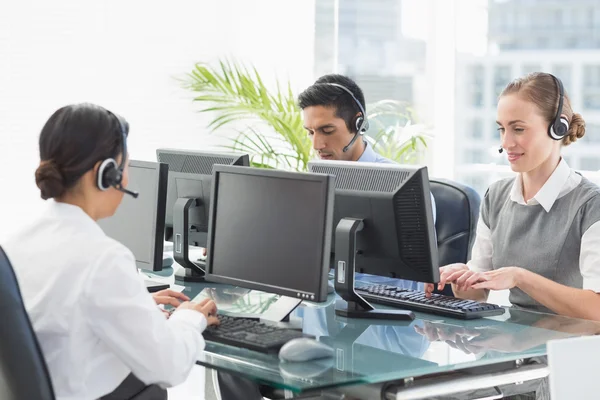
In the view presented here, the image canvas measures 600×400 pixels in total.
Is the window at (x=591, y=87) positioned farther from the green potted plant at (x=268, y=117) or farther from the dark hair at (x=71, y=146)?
Answer: the dark hair at (x=71, y=146)

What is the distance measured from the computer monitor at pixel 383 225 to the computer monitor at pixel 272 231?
0.22 m

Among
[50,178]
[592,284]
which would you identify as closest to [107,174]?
[50,178]

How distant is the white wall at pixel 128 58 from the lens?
462cm

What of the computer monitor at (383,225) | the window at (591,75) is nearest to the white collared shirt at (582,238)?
the computer monitor at (383,225)

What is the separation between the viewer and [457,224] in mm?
3326

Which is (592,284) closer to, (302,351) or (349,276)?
(349,276)

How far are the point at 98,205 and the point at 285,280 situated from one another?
1.94ft

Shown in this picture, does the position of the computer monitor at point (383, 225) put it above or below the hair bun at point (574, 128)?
below

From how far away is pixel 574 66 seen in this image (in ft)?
16.3

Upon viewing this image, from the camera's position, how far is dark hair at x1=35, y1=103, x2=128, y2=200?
2.01 metres

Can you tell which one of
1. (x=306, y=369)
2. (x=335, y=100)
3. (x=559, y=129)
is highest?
(x=335, y=100)

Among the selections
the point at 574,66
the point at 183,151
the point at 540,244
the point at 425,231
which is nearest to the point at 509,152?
the point at 540,244

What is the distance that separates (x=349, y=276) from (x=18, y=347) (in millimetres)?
1025

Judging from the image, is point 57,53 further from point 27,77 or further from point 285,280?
point 285,280
